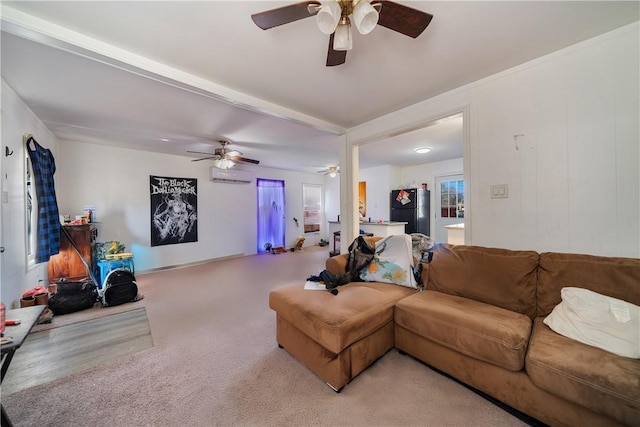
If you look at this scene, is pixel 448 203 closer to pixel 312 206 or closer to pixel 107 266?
pixel 312 206

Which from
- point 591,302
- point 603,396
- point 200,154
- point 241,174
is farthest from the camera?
point 241,174

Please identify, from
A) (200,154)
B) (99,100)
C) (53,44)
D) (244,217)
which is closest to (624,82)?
(53,44)

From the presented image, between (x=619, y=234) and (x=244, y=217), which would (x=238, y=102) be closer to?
(x=619, y=234)

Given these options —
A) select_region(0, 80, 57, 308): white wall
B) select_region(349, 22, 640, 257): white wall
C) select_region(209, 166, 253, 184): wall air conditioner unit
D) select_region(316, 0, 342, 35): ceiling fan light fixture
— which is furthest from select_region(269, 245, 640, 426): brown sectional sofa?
select_region(209, 166, 253, 184): wall air conditioner unit

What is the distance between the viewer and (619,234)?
5.72 ft

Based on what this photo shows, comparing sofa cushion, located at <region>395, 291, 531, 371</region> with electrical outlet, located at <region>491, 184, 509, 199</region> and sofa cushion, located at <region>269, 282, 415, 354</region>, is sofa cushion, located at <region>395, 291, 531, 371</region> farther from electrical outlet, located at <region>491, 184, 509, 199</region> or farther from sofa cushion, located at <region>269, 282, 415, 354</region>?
electrical outlet, located at <region>491, 184, 509, 199</region>

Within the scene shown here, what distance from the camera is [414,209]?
19.9ft

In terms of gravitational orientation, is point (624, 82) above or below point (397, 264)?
above

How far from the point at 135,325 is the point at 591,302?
3.84 metres

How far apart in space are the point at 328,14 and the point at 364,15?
0.18 metres

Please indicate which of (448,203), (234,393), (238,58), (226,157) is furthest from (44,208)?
(448,203)

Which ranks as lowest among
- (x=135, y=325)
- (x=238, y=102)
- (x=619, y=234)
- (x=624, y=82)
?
(x=135, y=325)

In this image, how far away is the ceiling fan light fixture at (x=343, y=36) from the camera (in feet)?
4.38

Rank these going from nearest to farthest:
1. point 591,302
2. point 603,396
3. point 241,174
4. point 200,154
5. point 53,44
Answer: point 603,396 → point 591,302 → point 53,44 → point 200,154 → point 241,174
